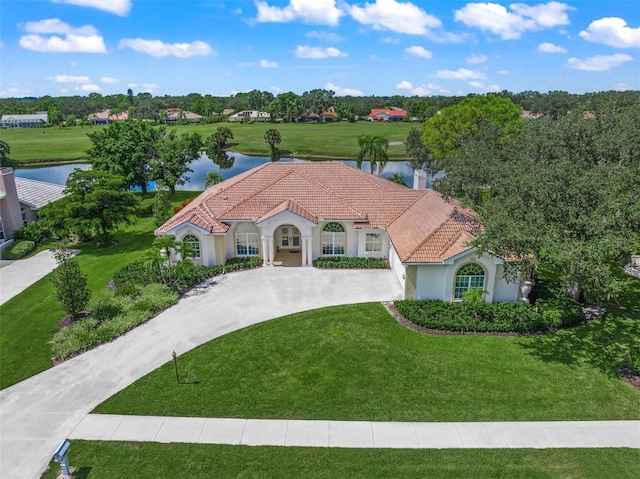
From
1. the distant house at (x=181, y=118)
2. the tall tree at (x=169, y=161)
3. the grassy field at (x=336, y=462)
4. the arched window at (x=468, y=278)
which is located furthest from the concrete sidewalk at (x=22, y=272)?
the distant house at (x=181, y=118)

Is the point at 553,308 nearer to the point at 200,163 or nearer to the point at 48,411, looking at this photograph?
the point at 48,411

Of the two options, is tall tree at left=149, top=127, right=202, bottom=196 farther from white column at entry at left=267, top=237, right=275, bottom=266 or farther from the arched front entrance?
white column at entry at left=267, top=237, right=275, bottom=266

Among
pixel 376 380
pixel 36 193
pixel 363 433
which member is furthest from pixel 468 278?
pixel 36 193

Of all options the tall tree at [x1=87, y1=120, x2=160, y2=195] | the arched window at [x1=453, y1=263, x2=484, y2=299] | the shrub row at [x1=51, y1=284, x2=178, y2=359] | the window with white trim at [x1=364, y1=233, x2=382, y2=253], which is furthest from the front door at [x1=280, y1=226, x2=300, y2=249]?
Answer: the tall tree at [x1=87, y1=120, x2=160, y2=195]

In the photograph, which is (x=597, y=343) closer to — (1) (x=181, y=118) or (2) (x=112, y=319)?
(2) (x=112, y=319)

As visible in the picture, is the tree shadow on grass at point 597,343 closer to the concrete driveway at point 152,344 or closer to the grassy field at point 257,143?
the concrete driveway at point 152,344
